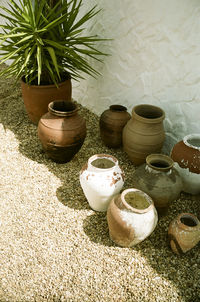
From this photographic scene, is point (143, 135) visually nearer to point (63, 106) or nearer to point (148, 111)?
point (148, 111)

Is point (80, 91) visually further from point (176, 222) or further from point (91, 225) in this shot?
point (176, 222)

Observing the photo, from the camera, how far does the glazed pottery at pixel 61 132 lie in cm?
260

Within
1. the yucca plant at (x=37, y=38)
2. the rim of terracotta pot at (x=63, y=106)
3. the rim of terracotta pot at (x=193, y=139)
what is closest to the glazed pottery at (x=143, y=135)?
the rim of terracotta pot at (x=193, y=139)

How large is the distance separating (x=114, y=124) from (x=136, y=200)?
Answer: 1.09 meters

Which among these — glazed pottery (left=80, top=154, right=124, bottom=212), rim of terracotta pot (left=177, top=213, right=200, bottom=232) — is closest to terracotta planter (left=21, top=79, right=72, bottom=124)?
glazed pottery (left=80, top=154, right=124, bottom=212)

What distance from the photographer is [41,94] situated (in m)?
3.13

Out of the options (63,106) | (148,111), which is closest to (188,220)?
(148,111)

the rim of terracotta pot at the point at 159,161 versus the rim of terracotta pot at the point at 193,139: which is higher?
the rim of terracotta pot at the point at 193,139

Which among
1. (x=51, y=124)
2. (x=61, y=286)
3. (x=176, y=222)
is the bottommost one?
(x=61, y=286)

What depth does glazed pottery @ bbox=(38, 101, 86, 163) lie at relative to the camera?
2.60 meters

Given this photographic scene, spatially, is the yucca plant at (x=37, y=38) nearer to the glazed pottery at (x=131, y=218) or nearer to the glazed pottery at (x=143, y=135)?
the glazed pottery at (x=143, y=135)

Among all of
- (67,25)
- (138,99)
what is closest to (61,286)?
(138,99)

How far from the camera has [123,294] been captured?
178 centimetres

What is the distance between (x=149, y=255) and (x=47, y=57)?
2.27 meters
